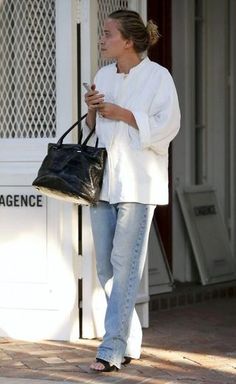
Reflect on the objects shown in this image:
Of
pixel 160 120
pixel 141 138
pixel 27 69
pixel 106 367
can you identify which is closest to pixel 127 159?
pixel 141 138

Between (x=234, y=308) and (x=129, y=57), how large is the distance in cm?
275

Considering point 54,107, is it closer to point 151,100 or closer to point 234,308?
point 151,100

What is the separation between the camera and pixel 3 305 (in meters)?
6.56

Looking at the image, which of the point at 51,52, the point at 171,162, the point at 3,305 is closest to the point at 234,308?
the point at 171,162

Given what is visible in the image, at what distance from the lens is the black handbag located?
5.44 metres

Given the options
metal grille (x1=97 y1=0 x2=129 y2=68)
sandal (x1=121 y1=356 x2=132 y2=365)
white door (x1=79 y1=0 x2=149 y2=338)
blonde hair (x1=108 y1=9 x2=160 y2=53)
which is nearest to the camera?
blonde hair (x1=108 y1=9 x2=160 y2=53)

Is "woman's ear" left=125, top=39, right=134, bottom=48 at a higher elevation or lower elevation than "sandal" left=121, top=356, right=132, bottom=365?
higher

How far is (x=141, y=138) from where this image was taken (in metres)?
5.45

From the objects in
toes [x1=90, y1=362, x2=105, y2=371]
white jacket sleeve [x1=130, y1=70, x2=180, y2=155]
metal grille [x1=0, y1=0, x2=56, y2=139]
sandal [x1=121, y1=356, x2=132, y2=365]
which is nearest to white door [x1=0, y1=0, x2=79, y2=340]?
metal grille [x1=0, y1=0, x2=56, y2=139]

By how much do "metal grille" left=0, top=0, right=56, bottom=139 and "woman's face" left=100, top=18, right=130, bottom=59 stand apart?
2.97 feet

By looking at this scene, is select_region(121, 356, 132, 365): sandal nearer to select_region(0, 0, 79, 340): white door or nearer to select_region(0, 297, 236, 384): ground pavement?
select_region(0, 297, 236, 384): ground pavement

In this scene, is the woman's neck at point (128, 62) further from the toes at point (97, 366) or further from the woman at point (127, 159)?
the toes at point (97, 366)

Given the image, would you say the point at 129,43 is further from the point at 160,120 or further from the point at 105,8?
the point at 105,8

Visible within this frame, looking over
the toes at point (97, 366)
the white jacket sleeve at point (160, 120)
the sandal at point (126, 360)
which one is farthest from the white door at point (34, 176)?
the white jacket sleeve at point (160, 120)
